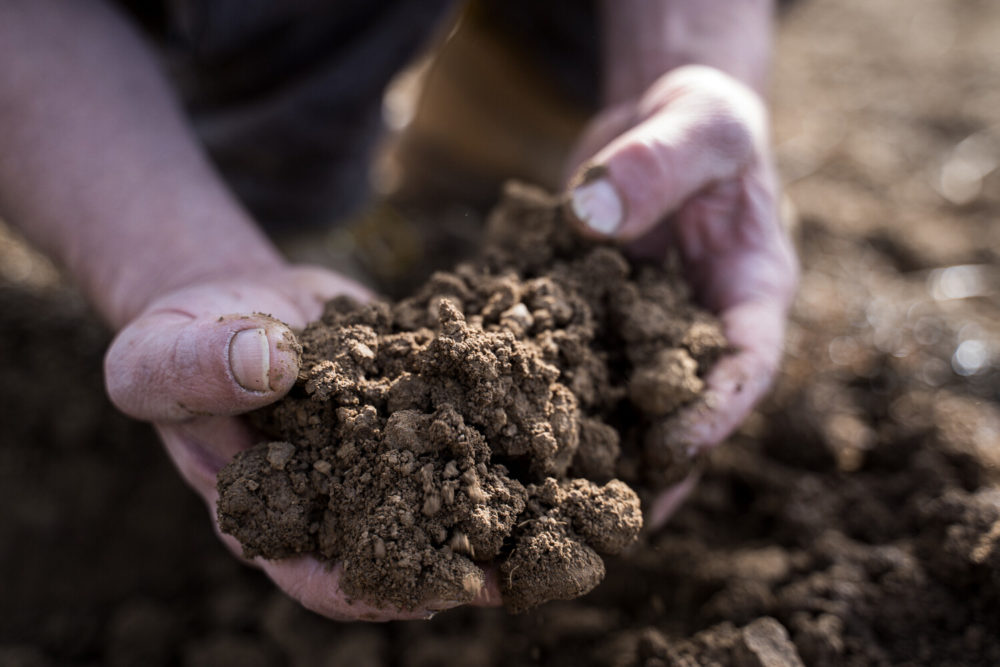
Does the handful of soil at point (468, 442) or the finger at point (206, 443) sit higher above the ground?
the handful of soil at point (468, 442)

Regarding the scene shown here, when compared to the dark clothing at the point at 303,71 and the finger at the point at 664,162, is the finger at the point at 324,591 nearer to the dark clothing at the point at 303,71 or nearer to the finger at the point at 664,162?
the finger at the point at 664,162

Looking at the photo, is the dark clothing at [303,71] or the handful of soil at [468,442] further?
the dark clothing at [303,71]

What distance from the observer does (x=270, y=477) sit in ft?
3.52

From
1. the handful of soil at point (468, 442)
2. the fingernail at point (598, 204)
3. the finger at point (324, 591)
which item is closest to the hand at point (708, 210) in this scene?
the fingernail at point (598, 204)

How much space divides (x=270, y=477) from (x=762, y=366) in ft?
3.23

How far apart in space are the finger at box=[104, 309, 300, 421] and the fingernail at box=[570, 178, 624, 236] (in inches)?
23.7

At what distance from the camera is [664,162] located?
51.3 inches

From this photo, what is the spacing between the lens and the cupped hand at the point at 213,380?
1.03 m

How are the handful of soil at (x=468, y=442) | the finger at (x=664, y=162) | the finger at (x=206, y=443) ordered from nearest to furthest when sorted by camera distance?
the handful of soil at (x=468, y=442) < the finger at (x=206, y=443) < the finger at (x=664, y=162)

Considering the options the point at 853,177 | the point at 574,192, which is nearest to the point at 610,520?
the point at 574,192

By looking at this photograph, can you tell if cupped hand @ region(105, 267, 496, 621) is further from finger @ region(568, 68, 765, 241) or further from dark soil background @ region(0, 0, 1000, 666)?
finger @ region(568, 68, 765, 241)

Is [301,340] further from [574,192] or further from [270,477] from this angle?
[574,192]

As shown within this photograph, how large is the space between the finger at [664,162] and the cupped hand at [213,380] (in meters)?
0.64

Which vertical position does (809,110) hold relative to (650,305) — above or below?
above
